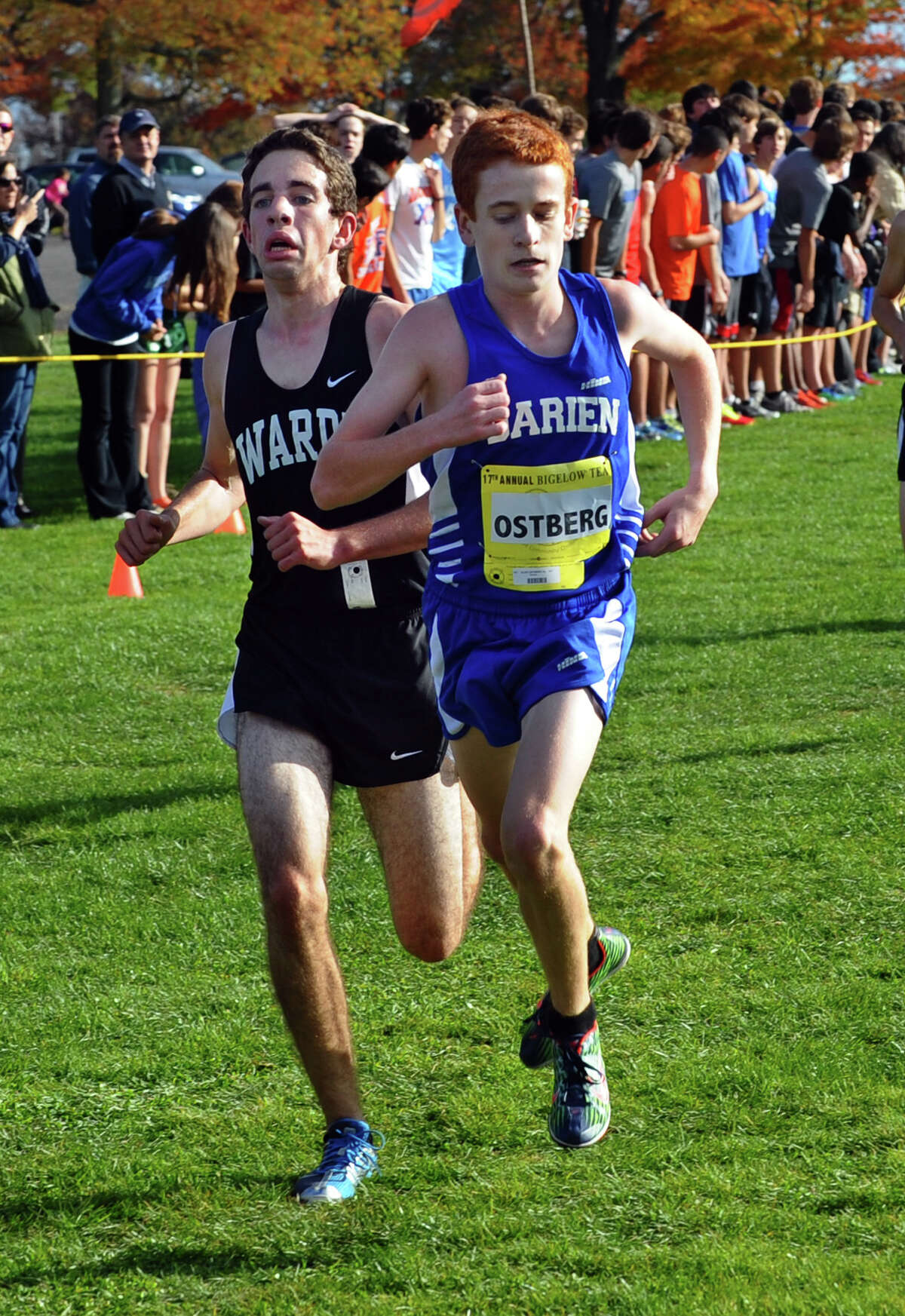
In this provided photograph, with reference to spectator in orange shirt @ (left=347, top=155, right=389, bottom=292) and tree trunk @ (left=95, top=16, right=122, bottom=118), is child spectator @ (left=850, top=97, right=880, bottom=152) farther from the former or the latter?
tree trunk @ (left=95, top=16, right=122, bottom=118)

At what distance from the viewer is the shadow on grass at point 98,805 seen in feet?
20.7

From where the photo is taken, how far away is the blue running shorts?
11.9 feet

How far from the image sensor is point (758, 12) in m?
32.2

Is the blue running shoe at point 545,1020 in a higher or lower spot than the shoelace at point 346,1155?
higher

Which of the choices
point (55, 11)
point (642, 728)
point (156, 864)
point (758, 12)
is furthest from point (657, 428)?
point (55, 11)

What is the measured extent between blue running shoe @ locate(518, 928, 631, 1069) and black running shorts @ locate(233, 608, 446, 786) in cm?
59

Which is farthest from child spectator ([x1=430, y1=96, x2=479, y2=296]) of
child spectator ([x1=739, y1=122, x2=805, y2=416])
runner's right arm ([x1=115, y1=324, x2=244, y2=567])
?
runner's right arm ([x1=115, y1=324, x2=244, y2=567])

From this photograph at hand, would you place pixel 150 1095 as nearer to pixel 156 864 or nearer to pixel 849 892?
pixel 156 864

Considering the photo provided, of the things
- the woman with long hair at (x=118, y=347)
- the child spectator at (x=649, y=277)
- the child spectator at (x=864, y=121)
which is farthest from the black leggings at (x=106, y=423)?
the child spectator at (x=864, y=121)

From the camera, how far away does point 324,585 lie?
4.03 meters

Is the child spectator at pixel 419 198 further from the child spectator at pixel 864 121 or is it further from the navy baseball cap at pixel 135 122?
the child spectator at pixel 864 121

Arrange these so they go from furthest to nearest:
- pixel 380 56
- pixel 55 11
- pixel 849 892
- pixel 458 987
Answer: pixel 380 56 → pixel 55 11 → pixel 849 892 → pixel 458 987

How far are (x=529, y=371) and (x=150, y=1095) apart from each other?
204 cm

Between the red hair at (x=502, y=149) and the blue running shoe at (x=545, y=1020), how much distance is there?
5.68ft
